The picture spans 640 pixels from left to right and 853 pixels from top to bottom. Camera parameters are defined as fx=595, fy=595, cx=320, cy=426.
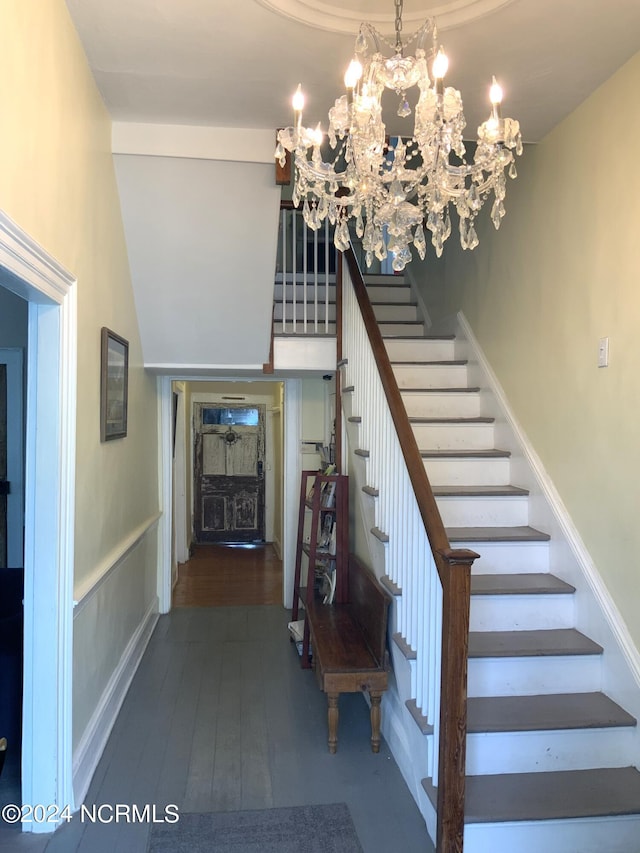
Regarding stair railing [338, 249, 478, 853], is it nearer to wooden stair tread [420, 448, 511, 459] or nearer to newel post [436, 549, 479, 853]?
newel post [436, 549, 479, 853]

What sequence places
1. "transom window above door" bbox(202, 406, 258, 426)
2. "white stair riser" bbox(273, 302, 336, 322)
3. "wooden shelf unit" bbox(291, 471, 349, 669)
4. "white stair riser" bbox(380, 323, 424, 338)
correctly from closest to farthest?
"wooden shelf unit" bbox(291, 471, 349, 669) → "white stair riser" bbox(273, 302, 336, 322) → "white stair riser" bbox(380, 323, 424, 338) → "transom window above door" bbox(202, 406, 258, 426)

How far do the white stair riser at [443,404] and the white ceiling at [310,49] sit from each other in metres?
1.59

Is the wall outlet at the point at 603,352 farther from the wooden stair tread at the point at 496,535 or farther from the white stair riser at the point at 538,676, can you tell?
the white stair riser at the point at 538,676

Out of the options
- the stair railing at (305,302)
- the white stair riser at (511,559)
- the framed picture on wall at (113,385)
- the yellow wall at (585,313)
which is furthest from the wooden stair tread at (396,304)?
the white stair riser at (511,559)

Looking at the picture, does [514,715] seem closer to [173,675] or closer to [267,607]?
[173,675]

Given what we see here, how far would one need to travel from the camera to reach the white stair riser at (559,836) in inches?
79.2

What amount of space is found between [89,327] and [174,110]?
107 cm

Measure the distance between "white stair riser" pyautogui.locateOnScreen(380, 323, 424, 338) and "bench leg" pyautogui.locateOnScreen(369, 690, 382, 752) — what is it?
9.28ft

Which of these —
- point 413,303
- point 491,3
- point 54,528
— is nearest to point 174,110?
point 491,3

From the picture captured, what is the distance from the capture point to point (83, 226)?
2404 mm

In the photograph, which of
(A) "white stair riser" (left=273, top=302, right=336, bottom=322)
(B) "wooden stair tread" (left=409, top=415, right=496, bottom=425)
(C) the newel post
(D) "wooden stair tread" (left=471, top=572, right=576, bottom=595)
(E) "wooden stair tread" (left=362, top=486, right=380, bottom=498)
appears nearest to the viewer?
(C) the newel post

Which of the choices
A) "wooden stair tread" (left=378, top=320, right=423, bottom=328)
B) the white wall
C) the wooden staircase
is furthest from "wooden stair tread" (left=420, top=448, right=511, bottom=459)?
"wooden stair tread" (left=378, top=320, right=423, bottom=328)

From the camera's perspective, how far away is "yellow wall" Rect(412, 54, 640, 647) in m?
2.31

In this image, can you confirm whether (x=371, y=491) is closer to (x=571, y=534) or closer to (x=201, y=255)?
(x=571, y=534)
